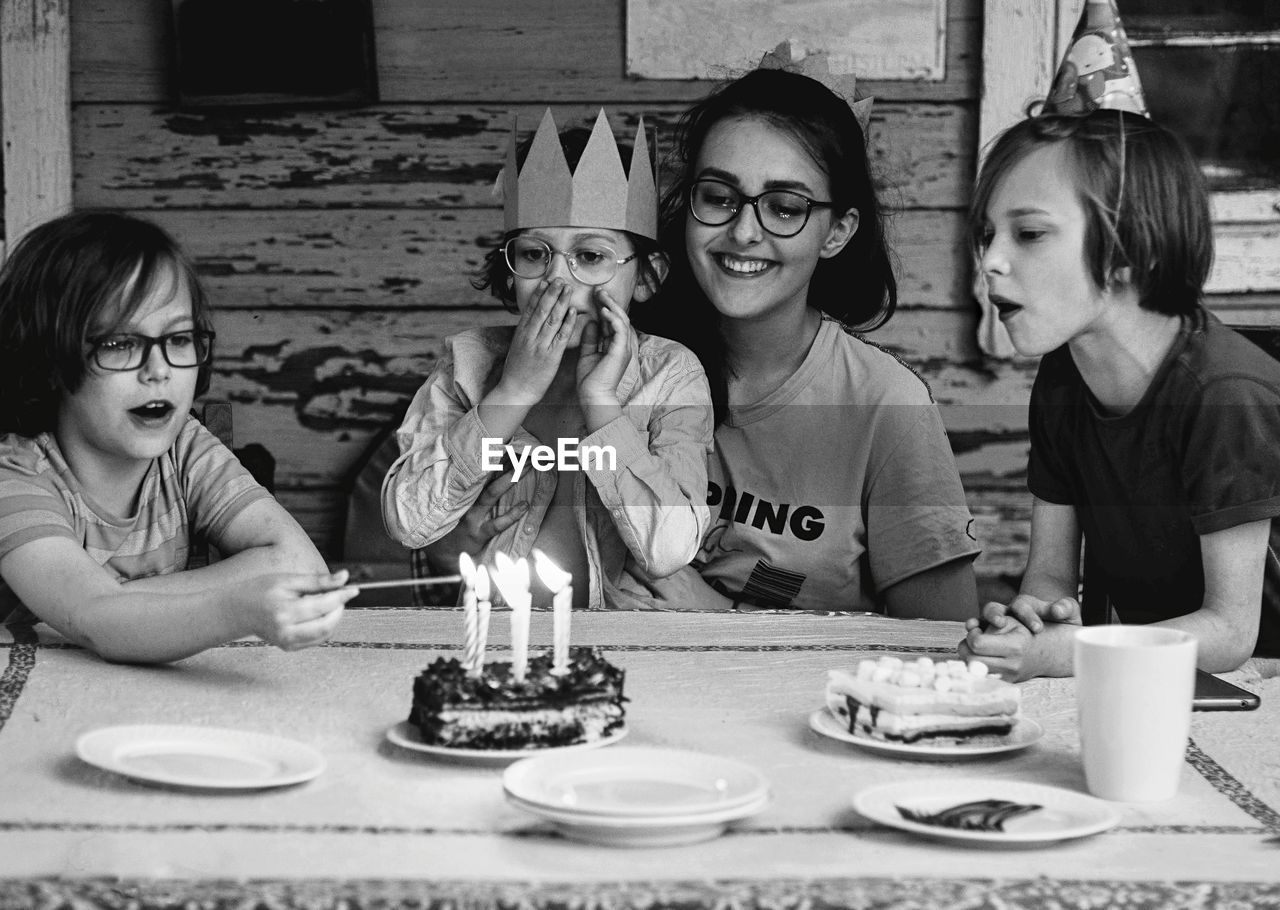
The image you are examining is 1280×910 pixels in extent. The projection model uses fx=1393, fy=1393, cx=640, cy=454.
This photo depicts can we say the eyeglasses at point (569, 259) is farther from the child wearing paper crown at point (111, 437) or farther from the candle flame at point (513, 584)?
the candle flame at point (513, 584)

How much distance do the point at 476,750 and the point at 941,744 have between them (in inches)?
13.6

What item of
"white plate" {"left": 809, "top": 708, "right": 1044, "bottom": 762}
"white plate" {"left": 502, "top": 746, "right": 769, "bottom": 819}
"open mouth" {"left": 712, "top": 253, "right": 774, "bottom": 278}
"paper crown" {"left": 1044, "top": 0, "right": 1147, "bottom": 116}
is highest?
"paper crown" {"left": 1044, "top": 0, "right": 1147, "bottom": 116}

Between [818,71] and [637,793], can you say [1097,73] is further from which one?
[637,793]

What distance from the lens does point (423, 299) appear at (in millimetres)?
2934

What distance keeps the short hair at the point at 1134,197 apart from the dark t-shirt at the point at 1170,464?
0.21 ft

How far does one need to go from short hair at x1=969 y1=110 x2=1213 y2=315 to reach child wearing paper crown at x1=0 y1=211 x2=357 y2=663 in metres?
0.94

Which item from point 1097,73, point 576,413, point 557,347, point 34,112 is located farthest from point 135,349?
point 34,112

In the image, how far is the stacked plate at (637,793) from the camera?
2.61 ft

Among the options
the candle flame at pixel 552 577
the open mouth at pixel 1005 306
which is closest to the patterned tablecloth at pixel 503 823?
the candle flame at pixel 552 577

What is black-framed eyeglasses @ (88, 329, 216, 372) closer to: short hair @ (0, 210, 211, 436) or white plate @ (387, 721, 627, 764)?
short hair @ (0, 210, 211, 436)

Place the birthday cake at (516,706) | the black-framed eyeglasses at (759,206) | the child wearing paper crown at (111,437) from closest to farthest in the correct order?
the birthday cake at (516,706) < the child wearing paper crown at (111,437) < the black-framed eyeglasses at (759,206)

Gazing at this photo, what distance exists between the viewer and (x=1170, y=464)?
1.56 meters

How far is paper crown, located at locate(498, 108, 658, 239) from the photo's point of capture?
189 centimetres

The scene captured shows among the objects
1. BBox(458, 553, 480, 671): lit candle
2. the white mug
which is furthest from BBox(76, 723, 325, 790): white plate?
the white mug
